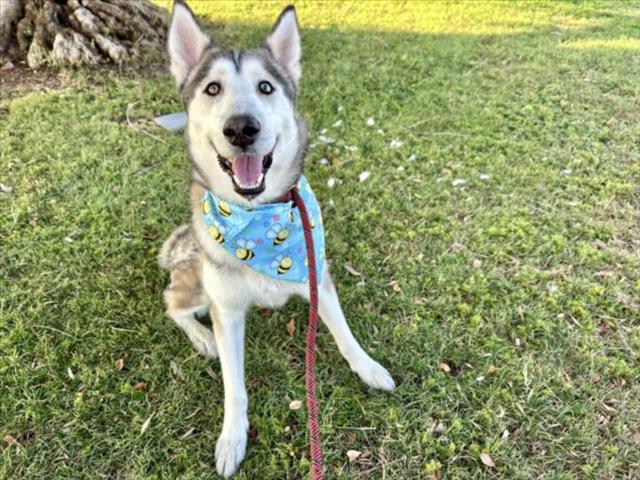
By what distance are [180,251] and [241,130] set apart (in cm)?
152

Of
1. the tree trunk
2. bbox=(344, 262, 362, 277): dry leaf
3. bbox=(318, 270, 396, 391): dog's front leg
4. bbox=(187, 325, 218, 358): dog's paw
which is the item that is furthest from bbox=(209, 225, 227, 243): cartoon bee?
the tree trunk

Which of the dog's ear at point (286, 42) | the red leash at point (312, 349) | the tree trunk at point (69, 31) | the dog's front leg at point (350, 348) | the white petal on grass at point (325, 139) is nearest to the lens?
the red leash at point (312, 349)

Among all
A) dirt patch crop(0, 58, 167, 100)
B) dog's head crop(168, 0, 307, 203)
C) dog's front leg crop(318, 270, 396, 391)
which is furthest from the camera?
dirt patch crop(0, 58, 167, 100)

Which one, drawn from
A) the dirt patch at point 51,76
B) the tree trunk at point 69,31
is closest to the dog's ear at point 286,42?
the dirt patch at point 51,76

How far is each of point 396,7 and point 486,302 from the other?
7462 mm

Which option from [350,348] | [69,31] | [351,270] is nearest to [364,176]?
[351,270]

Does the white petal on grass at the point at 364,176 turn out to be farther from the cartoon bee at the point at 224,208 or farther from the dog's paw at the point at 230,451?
the dog's paw at the point at 230,451

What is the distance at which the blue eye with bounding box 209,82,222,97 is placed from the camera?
2.96 m

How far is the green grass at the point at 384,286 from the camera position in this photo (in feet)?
10.3

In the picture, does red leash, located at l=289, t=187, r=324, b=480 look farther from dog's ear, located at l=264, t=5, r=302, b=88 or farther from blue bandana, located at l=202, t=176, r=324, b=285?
dog's ear, located at l=264, t=5, r=302, b=88

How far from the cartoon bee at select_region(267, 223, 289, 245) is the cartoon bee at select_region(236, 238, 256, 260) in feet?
0.38

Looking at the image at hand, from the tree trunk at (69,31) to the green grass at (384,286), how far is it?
529mm

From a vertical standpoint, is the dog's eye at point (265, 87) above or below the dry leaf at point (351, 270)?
above

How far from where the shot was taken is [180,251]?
378cm
